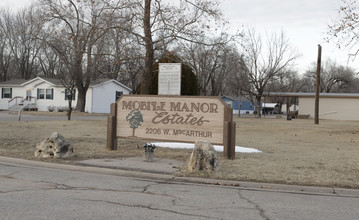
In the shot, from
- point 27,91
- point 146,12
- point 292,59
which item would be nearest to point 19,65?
point 27,91

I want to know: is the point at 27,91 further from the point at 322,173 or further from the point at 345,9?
the point at 322,173

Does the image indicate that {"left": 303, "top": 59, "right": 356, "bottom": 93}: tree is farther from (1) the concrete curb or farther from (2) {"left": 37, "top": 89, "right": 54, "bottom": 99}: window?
(1) the concrete curb

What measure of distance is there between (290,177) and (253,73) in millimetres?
40658

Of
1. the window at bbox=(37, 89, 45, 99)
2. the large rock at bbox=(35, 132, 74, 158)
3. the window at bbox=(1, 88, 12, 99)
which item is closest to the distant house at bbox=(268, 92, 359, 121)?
the window at bbox=(37, 89, 45, 99)

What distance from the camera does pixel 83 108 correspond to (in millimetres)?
43938

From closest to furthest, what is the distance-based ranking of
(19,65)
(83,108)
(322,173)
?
1. (322,173)
2. (83,108)
3. (19,65)

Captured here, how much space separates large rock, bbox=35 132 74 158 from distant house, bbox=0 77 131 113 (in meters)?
35.0

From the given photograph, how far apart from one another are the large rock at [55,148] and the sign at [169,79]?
3.92 meters

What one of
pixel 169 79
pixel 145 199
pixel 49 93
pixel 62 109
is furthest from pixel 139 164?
pixel 49 93

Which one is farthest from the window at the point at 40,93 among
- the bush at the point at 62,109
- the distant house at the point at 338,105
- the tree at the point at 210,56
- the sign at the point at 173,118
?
the sign at the point at 173,118

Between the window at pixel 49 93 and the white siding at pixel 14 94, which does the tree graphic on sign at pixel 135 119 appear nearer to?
the window at pixel 49 93

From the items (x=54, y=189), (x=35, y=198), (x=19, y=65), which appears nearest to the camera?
(x=35, y=198)

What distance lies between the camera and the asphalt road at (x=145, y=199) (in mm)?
5516

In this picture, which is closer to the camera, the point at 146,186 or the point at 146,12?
the point at 146,186
